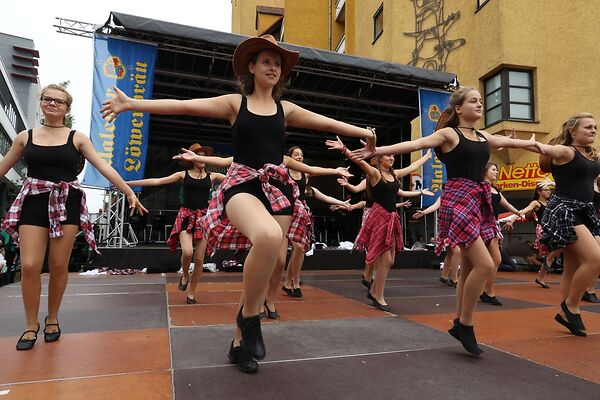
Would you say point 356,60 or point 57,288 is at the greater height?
point 356,60

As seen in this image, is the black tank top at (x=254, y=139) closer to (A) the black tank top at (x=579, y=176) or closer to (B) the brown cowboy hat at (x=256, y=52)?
(B) the brown cowboy hat at (x=256, y=52)

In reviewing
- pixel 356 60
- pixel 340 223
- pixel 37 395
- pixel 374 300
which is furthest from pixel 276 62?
pixel 340 223

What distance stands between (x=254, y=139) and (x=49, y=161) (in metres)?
1.87

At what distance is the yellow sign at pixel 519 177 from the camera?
12484 mm

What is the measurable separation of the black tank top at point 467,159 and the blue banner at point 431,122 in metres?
8.77

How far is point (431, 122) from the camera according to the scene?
11852 millimetres

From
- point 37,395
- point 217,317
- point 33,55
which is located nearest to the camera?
point 37,395

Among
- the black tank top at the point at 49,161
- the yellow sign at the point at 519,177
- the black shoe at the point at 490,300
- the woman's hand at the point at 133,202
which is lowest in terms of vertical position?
the black shoe at the point at 490,300

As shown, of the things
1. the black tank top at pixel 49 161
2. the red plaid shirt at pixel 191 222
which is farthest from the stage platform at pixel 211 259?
the black tank top at pixel 49 161

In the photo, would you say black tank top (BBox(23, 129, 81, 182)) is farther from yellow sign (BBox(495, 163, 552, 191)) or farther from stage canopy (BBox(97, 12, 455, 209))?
yellow sign (BBox(495, 163, 552, 191))

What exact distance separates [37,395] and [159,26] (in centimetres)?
872

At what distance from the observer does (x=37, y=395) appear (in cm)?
213

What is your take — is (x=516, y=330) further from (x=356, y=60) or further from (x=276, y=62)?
(x=356, y=60)

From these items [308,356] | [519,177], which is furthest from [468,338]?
[519,177]
